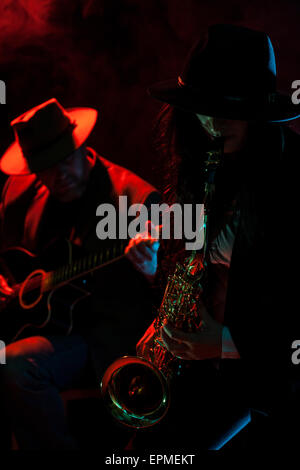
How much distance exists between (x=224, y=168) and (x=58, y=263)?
147 cm

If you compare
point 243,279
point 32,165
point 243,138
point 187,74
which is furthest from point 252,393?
point 32,165

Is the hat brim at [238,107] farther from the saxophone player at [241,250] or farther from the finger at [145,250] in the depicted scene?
the finger at [145,250]

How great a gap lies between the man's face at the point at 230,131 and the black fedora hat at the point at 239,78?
18 cm

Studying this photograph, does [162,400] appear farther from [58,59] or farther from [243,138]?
[58,59]

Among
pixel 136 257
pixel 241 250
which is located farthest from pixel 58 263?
pixel 241 250

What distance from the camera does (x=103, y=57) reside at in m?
3.03

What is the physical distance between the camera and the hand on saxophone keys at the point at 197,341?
5.46 ft

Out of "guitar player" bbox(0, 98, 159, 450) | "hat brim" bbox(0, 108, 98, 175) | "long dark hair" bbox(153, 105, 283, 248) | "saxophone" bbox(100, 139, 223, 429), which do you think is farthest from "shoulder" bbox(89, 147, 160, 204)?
"saxophone" bbox(100, 139, 223, 429)

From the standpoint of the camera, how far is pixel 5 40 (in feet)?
10.4

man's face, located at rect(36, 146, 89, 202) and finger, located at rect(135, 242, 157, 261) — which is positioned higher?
man's face, located at rect(36, 146, 89, 202)

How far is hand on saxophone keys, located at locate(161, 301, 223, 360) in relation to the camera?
1.66m

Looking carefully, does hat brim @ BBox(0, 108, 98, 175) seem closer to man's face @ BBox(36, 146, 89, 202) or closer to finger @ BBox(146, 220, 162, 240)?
man's face @ BBox(36, 146, 89, 202)

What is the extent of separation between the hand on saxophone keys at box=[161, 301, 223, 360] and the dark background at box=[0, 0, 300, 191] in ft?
4.19

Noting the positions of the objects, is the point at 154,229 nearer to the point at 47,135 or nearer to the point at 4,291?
the point at 47,135
